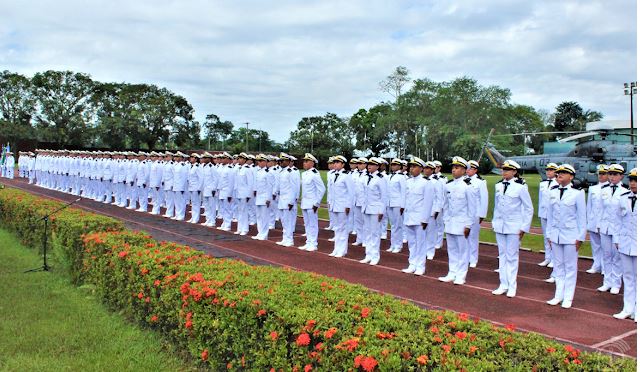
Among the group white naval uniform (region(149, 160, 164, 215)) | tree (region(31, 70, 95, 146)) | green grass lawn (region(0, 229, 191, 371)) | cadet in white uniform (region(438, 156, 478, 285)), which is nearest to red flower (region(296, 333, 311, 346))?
green grass lawn (region(0, 229, 191, 371))

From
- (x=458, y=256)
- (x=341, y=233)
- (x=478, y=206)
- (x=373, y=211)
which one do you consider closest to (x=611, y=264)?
(x=478, y=206)

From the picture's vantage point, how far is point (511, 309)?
23.3ft

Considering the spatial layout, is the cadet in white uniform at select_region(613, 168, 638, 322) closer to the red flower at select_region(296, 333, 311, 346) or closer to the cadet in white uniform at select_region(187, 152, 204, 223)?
the red flower at select_region(296, 333, 311, 346)

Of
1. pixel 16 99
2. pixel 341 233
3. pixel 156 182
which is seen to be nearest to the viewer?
pixel 341 233

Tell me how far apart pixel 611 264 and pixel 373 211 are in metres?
4.00

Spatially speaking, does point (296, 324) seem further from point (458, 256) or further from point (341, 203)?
point (341, 203)

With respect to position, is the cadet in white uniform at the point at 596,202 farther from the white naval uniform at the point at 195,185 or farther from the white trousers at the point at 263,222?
the white naval uniform at the point at 195,185

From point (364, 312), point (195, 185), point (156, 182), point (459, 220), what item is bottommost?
point (364, 312)

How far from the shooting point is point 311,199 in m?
11.5

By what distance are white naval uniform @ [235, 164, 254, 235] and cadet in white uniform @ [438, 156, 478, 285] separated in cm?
623

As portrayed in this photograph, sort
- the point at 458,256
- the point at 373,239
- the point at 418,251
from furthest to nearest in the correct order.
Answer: the point at 373,239 < the point at 418,251 < the point at 458,256

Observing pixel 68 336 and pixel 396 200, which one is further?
pixel 396 200

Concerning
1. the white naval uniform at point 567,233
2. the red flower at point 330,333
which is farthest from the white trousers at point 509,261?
the red flower at point 330,333

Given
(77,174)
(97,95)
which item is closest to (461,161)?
(77,174)
